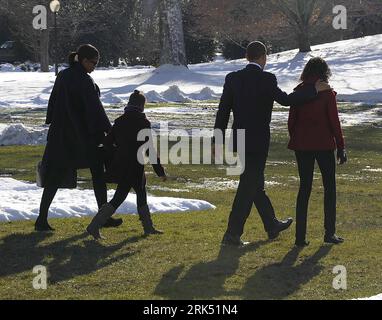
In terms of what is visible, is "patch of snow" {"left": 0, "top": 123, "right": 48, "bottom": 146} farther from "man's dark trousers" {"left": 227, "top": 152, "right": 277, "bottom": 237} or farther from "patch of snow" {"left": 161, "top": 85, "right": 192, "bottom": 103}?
"patch of snow" {"left": 161, "top": 85, "right": 192, "bottom": 103}

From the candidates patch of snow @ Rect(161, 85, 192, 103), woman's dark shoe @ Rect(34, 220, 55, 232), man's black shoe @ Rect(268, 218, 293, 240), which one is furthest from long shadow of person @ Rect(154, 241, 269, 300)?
patch of snow @ Rect(161, 85, 192, 103)

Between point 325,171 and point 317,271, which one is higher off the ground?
point 325,171

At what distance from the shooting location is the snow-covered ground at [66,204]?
11109mm

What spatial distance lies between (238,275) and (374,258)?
4.97ft

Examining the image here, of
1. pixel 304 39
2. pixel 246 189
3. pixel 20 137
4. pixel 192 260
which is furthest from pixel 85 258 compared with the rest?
pixel 304 39

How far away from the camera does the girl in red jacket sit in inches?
363

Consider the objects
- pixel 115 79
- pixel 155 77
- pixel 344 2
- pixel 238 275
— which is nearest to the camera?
pixel 238 275

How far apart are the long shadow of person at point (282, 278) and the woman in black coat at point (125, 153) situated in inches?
69.6

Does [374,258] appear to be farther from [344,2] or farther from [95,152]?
[344,2]

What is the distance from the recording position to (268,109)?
30.3 ft

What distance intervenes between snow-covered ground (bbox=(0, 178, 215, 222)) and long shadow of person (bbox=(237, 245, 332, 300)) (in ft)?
10.1

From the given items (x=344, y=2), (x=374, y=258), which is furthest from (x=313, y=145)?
(x=344, y=2)

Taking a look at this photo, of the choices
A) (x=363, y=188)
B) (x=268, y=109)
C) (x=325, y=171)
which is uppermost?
(x=268, y=109)
